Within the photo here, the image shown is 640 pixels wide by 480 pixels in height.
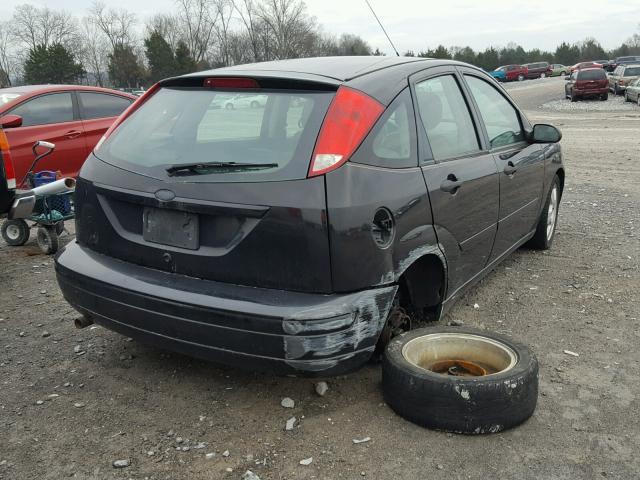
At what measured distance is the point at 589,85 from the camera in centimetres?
3134

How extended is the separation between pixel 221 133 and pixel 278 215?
0.71 m

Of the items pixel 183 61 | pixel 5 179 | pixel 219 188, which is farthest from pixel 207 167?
pixel 183 61

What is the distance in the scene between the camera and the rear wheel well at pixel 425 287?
3.31m

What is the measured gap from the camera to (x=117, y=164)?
123 inches

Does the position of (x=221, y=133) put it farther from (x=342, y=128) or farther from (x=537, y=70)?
(x=537, y=70)

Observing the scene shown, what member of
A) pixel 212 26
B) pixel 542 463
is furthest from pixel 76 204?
pixel 212 26

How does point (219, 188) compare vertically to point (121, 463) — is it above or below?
above

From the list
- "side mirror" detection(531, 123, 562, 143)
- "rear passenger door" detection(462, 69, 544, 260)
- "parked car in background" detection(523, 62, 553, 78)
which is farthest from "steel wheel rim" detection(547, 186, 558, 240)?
"parked car in background" detection(523, 62, 553, 78)

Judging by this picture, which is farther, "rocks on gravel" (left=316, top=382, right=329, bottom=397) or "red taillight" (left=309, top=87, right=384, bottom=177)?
"rocks on gravel" (left=316, top=382, right=329, bottom=397)

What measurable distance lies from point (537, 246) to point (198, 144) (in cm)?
379

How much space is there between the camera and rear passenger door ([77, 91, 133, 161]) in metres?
7.98

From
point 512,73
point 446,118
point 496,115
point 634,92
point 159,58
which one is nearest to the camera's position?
point 446,118

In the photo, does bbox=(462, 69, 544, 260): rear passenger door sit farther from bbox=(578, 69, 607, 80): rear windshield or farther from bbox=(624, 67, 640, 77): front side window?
bbox=(624, 67, 640, 77): front side window

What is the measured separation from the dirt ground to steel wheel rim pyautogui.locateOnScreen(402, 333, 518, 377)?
291mm
